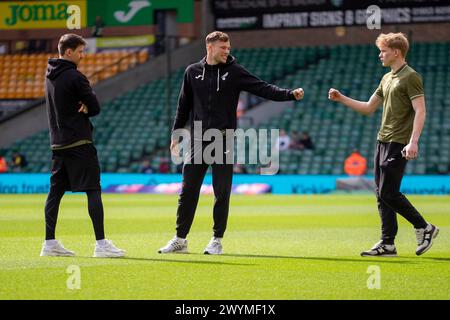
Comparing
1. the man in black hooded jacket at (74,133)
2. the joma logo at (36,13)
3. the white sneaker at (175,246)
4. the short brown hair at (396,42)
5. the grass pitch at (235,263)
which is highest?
the joma logo at (36,13)

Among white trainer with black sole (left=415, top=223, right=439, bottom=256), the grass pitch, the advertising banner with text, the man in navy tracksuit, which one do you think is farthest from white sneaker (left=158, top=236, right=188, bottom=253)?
the advertising banner with text

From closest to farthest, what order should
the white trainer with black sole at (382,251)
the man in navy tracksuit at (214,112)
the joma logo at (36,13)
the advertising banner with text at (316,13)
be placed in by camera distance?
the white trainer with black sole at (382,251) < the man in navy tracksuit at (214,112) < the advertising banner with text at (316,13) < the joma logo at (36,13)

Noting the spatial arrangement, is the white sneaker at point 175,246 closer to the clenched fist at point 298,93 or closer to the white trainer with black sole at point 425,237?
the clenched fist at point 298,93

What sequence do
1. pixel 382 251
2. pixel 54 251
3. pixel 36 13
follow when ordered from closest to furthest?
1. pixel 54 251
2. pixel 382 251
3. pixel 36 13

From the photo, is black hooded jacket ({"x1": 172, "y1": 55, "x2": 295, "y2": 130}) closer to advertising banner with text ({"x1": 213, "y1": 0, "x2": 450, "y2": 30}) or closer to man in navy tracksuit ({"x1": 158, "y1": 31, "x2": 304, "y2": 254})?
man in navy tracksuit ({"x1": 158, "y1": 31, "x2": 304, "y2": 254})

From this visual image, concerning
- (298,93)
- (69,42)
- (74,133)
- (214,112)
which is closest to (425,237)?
(298,93)

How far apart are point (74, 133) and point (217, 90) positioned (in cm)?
156

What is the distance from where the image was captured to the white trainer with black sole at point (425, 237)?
33.8 feet

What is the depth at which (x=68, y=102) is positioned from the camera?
10102 mm

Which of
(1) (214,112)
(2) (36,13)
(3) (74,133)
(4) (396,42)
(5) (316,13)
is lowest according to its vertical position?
(3) (74,133)

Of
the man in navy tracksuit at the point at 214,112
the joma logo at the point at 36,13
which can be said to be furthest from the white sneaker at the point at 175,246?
the joma logo at the point at 36,13

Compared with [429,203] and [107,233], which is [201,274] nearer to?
[107,233]

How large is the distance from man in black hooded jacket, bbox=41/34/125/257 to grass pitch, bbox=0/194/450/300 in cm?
49

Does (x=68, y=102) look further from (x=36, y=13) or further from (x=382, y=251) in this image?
(x=36, y=13)
